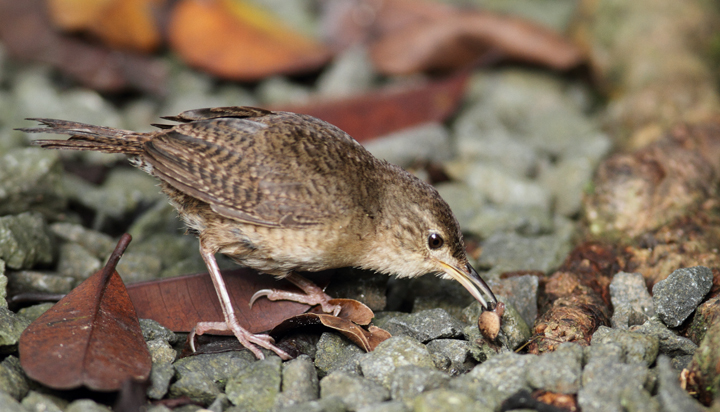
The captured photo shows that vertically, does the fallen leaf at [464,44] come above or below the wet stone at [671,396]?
above

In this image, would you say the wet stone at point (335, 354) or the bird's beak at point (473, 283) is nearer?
the wet stone at point (335, 354)

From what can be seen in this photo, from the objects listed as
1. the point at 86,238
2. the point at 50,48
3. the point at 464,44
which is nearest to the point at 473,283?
the point at 86,238

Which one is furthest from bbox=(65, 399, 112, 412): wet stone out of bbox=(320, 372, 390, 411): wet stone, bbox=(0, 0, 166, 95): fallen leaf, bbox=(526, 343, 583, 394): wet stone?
bbox=(0, 0, 166, 95): fallen leaf

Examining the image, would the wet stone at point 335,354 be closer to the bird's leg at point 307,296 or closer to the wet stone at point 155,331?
the bird's leg at point 307,296

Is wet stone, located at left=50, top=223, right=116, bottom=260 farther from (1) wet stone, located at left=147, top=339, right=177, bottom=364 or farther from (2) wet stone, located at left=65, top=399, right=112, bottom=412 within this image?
(2) wet stone, located at left=65, top=399, right=112, bottom=412

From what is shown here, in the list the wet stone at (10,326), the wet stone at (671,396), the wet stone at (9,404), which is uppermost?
the wet stone at (671,396)

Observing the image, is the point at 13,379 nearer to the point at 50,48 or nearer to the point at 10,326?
the point at 10,326

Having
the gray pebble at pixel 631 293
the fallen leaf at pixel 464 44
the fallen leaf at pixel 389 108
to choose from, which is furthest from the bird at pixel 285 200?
the fallen leaf at pixel 464 44

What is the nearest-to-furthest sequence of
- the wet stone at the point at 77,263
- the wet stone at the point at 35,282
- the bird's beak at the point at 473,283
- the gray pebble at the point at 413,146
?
the bird's beak at the point at 473,283 < the wet stone at the point at 35,282 < the wet stone at the point at 77,263 < the gray pebble at the point at 413,146
